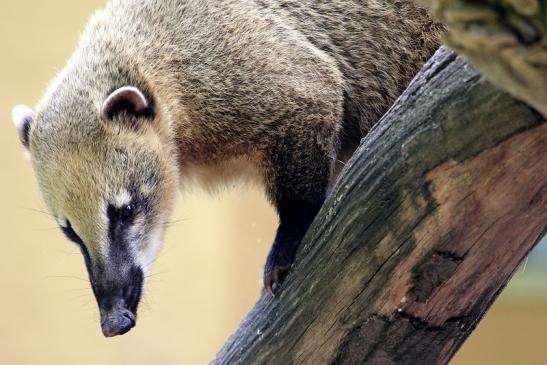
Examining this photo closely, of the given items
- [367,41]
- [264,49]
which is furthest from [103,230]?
[367,41]

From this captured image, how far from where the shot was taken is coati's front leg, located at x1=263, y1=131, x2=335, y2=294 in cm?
237

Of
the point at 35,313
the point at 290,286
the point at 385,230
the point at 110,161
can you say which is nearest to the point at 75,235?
the point at 110,161

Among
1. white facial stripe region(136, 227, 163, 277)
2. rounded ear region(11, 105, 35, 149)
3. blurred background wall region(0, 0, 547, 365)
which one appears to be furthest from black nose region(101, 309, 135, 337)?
blurred background wall region(0, 0, 547, 365)

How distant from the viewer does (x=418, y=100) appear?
165cm

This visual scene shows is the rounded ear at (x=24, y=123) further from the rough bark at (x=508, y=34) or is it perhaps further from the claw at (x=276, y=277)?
the rough bark at (x=508, y=34)

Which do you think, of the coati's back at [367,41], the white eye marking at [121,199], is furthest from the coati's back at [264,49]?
the white eye marking at [121,199]

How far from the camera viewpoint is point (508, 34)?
837mm

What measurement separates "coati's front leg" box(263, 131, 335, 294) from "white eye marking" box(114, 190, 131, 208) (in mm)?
449

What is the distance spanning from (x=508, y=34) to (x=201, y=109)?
69.9 inches

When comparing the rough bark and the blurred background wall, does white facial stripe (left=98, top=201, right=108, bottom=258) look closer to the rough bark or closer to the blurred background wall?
A: the rough bark

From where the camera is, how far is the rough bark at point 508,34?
828mm

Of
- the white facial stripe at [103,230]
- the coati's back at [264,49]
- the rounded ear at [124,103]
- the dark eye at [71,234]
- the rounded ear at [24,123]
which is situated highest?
the coati's back at [264,49]

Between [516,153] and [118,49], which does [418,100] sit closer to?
[516,153]

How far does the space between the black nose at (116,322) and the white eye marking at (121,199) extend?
0.33 metres
